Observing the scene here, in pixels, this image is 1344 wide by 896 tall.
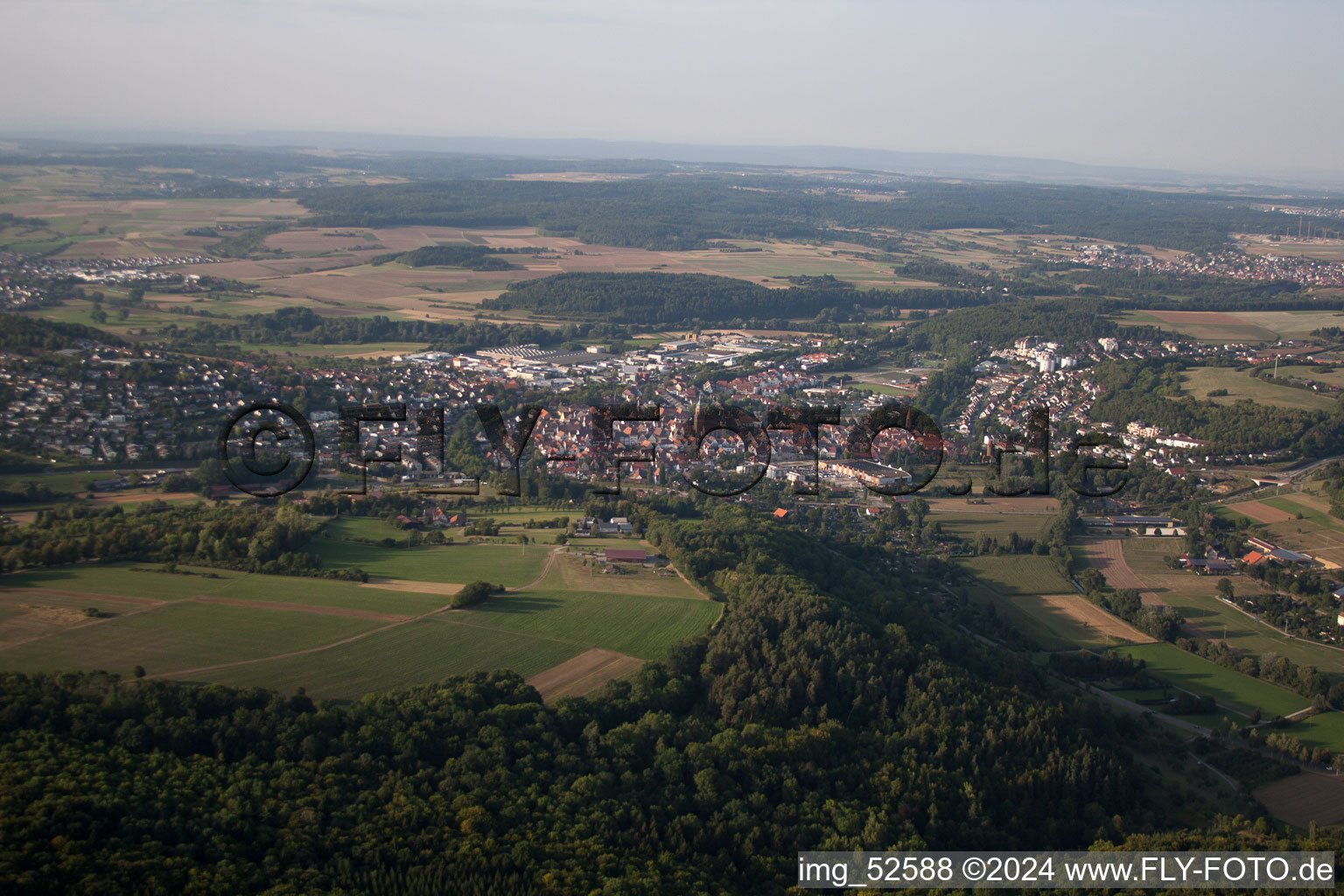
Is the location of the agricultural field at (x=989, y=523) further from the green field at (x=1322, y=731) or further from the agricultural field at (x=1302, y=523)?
the green field at (x=1322, y=731)

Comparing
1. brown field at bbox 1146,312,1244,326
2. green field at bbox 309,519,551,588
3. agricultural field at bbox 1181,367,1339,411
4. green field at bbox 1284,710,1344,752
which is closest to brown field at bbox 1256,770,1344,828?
green field at bbox 1284,710,1344,752

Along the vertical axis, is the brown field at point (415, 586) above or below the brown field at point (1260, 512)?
below

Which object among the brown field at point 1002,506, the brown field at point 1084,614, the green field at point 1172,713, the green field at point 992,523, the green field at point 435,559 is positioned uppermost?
the green field at point 435,559

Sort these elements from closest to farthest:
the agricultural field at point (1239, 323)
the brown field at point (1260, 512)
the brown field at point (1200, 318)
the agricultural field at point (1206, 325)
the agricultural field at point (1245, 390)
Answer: the brown field at point (1260, 512), the agricultural field at point (1245, 390), the agricultural field at point (1206, 325), the agricultural field at point (1239, 323), the brown field at point (1200, 318)

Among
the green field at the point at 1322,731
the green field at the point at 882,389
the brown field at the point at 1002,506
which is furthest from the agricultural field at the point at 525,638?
the green field at the point at 882,389

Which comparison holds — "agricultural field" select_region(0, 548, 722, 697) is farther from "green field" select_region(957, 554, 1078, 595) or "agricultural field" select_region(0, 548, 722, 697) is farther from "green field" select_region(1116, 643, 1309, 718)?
"green field" select_region(1116, 643, 1309, 718)

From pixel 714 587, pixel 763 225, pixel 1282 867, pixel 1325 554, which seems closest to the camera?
pixel 1282 867

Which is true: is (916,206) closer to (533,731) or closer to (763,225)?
(763,225)

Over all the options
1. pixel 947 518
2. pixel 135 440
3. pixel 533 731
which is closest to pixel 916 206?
pixel 947 518
